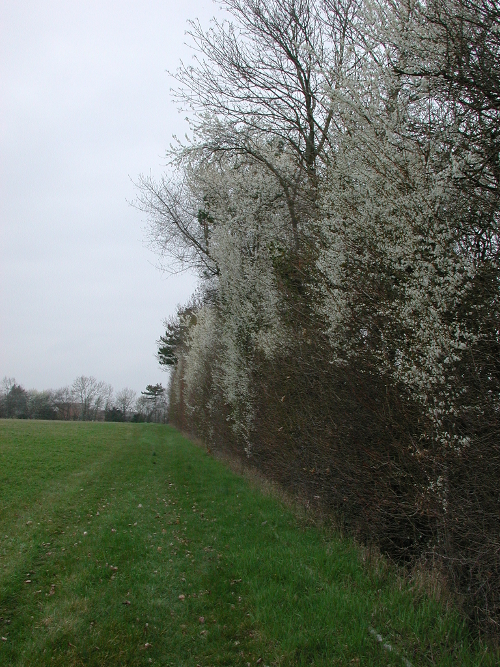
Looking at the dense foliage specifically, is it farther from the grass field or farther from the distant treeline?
the distant treeline

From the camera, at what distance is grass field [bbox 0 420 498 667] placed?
12.5 ft

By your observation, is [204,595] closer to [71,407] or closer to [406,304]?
[406,304]

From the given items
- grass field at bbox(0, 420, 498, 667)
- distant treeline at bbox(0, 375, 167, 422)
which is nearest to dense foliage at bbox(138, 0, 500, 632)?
grass field at bbox(0, 420, 498, 667)

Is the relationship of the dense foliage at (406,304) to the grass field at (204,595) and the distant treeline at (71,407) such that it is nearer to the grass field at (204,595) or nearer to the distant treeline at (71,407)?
the grass field at (204,595)

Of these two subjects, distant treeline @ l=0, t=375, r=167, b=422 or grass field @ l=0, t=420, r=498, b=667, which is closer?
grass field @ l=0, t=420, r=498, b=667

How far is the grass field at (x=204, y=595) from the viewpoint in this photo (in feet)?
12.5

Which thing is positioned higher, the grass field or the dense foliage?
the dense foliage

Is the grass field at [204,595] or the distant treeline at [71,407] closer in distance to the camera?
the grass field at [204,595]

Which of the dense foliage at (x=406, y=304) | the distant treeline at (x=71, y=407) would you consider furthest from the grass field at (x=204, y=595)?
the distant treeline at (x=71, y=407)

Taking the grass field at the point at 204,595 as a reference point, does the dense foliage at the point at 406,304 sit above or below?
above

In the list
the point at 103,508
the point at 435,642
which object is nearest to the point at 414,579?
the point at 435,642

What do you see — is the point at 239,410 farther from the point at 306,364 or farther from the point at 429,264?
the point at 429,264

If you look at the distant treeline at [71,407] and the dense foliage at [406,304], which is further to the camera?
the distant treeline at [71,407]

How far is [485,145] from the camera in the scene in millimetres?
4301
